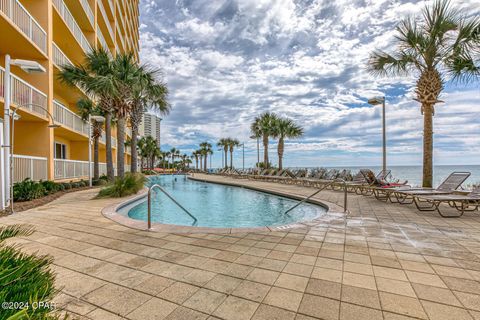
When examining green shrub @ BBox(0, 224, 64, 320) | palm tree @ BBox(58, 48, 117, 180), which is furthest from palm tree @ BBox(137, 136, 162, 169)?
green shrub @ BBox(0, 224, 64, 320)

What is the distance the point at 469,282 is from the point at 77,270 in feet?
14.2

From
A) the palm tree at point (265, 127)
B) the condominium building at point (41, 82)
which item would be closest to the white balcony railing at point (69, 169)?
the condominium building at point (41, 82)

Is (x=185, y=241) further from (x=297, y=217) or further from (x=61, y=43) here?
(x=61, y=43)

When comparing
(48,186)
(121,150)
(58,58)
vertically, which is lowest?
(48,186)

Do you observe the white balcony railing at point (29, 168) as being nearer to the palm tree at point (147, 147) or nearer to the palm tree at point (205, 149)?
the palm tree at point (147, 147)

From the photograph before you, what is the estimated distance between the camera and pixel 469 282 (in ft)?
8.06

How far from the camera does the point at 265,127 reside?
87.2 feet

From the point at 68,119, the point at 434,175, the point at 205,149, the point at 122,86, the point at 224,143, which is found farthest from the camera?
the point at 205,149

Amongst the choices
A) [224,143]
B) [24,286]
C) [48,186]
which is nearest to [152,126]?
[224,143]

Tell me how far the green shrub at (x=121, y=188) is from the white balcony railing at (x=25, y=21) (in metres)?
6.40

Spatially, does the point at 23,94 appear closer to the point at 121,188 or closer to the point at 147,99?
the point at 121,188

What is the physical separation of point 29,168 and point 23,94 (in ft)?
9.20

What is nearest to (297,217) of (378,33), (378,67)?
(378,67)

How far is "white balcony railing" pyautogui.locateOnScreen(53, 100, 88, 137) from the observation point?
37.8 feet
